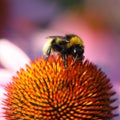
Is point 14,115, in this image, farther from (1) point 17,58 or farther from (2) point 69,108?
(1) point 17,58

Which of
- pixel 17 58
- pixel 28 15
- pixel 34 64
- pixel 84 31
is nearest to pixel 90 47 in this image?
pixel 84 31

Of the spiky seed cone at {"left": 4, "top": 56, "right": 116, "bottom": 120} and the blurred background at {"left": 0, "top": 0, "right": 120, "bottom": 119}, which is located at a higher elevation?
the blurred background at {"left": 0, "top": 0, "right": 120, "bottom": 119}

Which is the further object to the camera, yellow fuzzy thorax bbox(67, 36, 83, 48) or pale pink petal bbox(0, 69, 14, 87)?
pale pink petal bbox(0, 69, 14, 87)

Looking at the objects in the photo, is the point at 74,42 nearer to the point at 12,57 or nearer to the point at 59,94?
the point at 59,94

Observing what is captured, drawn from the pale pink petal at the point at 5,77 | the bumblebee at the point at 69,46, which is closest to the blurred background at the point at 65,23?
the pale pink petal at the point at 5,77

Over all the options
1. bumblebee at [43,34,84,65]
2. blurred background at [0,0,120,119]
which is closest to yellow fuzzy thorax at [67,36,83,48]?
bumblebee at [43,34,84,65]

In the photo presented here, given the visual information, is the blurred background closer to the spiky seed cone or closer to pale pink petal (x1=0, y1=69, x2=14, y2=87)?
pale pink petal (x1=0, y1=69, x2=14, y2=87)
